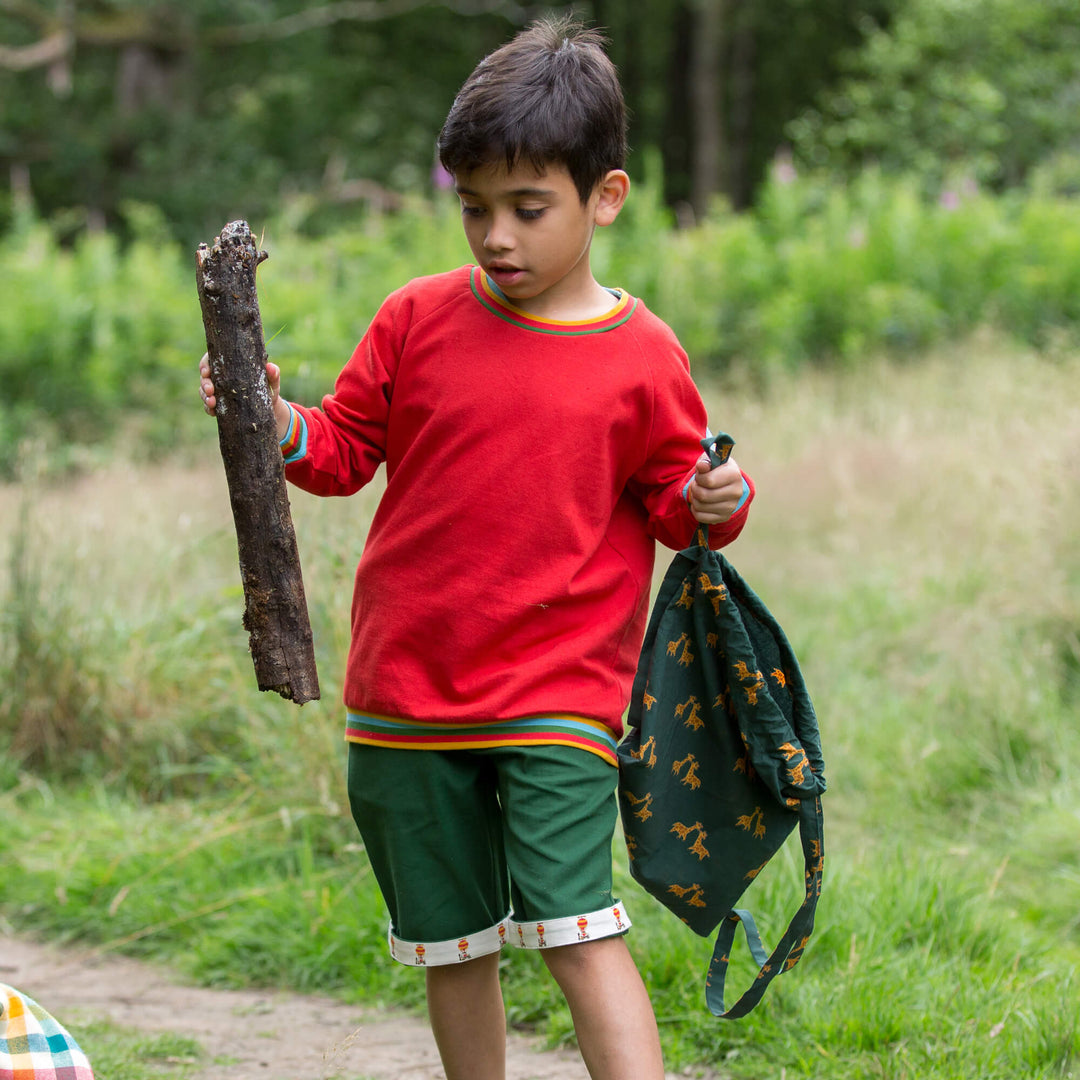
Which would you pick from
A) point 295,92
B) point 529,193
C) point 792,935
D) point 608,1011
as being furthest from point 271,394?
point 295,92

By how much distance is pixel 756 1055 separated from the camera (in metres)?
2.96

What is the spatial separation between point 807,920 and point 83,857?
243 centimetres

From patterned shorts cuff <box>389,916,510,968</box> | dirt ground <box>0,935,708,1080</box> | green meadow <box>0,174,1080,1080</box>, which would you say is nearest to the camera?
patterned shorts cuff <box>389,916,510,968</box>

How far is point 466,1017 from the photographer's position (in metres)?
2.45

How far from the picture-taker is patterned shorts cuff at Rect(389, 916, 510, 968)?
7.82 ft

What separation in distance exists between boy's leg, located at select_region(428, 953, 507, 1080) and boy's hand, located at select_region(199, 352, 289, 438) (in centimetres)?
102

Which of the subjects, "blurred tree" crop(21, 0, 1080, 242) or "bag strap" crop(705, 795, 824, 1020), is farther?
"blurred tree" crop(21, 0, 1080, 242)

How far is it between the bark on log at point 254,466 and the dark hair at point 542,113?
0.40 m

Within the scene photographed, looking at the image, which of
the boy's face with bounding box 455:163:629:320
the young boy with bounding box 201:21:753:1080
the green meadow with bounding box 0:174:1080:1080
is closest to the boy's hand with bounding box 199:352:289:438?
the young boy with bounding box 201:21:753:1080

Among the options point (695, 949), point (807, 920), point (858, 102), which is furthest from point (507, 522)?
A: point (858, 102)

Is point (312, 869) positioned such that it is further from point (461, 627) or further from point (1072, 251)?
point (1072, 251)

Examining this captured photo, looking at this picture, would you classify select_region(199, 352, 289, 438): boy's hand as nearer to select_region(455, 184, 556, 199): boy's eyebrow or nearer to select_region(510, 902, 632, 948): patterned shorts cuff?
select_region(455, 184, 556, 199): boy's eyebrow

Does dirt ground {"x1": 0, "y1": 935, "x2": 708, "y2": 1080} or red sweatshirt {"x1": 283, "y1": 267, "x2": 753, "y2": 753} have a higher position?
red sweatshirt {"x1": 283, "y1": 267, "x2": 753, "y2": 753}

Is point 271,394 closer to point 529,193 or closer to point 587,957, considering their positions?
point 529,193
